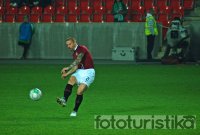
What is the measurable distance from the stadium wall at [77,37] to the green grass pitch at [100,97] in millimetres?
3931

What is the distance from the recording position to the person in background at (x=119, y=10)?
34281mm

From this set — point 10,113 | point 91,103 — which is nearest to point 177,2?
point 91,103

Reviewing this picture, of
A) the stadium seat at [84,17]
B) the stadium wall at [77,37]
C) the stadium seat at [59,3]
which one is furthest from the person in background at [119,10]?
the stadium seat at [59,3]

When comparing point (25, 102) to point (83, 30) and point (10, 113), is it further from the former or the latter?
point (83, 30)

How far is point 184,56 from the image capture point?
3325cm

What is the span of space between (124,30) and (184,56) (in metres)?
3.44

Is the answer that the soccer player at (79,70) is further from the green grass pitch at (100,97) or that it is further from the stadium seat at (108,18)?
the stadium seat at (108,18)

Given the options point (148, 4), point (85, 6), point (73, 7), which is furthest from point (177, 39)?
point (73, 7)

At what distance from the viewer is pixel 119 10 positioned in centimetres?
3447

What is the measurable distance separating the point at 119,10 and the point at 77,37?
2.64 meters

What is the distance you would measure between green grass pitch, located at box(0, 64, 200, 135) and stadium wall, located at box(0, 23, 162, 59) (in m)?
3.93

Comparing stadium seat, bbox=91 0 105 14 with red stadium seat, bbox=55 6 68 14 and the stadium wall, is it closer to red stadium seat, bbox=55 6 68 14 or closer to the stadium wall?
the stadium wall

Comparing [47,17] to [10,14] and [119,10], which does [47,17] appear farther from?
[119,10]

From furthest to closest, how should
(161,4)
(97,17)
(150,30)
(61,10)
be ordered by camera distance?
1. (61,10)
2. (97,17)
3. (161,4)
4. (150,30)
